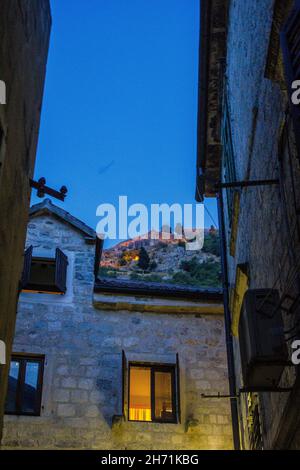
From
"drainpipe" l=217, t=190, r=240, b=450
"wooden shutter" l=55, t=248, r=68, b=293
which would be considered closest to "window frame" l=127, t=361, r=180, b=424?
"drainpipe" l=217, t=190, r=240, b=450

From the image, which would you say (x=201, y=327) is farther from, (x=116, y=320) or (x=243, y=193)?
(x=243, y=193)

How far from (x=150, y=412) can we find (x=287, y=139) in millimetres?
6957

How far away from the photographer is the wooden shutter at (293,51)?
4.22 m

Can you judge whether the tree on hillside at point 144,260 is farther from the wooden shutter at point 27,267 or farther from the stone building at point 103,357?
the wooden shutter at point 27,267

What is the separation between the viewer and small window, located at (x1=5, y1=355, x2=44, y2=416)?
10336 millimetres

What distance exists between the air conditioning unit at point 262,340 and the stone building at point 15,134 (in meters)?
2.28

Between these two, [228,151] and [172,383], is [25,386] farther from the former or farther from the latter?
[228,151]

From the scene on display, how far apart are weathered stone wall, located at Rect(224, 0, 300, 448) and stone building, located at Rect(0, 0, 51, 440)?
241cm

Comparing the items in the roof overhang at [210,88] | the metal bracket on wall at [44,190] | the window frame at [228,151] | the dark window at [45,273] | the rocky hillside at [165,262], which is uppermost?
the rocky hillside at [165,262]

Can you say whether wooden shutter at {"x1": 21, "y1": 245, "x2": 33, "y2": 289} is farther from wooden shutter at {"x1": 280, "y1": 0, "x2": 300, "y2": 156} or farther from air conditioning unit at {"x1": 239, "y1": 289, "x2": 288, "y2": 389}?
wooden shutter at {"x1": 280, "y1": 0, "x2": 300, "y2": 156}

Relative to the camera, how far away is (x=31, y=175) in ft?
22.6

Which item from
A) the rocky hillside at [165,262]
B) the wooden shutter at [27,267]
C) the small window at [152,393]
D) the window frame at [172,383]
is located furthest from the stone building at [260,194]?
the rocky hillside at [165,262]

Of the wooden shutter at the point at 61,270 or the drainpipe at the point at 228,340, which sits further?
the wooden shutter at the point at 61,270
